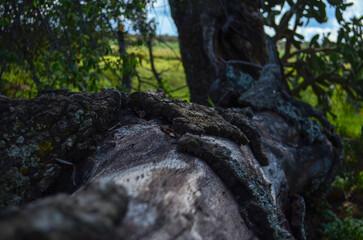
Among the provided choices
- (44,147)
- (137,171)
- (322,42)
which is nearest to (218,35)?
(322,42)

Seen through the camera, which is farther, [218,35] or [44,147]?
[218,35]

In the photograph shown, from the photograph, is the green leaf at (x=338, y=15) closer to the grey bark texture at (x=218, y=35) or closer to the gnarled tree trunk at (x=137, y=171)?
the grey bark texture at (x=218, y=35)

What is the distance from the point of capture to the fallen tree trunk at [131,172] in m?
0.76

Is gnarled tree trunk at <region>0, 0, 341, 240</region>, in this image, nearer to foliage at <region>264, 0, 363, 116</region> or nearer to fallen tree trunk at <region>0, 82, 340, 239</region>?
fallen tree trunk at <region>0, 82, 340, 239</region>

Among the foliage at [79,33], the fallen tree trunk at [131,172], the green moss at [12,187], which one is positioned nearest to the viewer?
the fallen tree trunk at [131,172]

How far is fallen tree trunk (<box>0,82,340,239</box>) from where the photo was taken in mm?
758

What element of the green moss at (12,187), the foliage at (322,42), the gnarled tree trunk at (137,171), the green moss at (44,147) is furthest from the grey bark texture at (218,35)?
the green moss at (12,187)

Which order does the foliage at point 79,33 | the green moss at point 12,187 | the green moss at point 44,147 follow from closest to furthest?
1. the green moss at point 12,187
2. the green moss at point 44,147
3. the foliage at point 79,33

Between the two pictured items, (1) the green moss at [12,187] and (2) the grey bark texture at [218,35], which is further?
(2) the grey bark texture at [218,35]

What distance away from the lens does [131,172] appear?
1216 millimetres

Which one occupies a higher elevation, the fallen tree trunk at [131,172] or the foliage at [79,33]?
the foliage at [79,33]

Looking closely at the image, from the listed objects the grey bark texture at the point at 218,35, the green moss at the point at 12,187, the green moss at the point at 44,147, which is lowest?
the green moss at the point at 12,187

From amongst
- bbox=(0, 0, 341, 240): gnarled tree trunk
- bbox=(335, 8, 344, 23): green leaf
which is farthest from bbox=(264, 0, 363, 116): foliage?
bbox=(0, 0, 341, 240): gnarled tree trunk

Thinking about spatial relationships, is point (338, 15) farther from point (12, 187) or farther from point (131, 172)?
point (12, 187)
